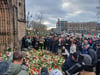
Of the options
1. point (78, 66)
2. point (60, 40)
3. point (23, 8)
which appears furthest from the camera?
point (23, 8)

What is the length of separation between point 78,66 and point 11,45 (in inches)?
303

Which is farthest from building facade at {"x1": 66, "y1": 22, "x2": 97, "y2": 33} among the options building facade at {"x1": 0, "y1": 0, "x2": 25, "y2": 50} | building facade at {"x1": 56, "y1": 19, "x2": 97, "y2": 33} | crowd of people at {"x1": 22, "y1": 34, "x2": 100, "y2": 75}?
building facade at {"x1": 0, "y1": 0, "x2": 25, "y2": 50}

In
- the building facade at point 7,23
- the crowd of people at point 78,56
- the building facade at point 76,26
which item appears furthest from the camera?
the building facade at point 76,26

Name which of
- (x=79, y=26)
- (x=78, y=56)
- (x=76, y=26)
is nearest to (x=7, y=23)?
(x=78, y=56)

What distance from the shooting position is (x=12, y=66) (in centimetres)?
241

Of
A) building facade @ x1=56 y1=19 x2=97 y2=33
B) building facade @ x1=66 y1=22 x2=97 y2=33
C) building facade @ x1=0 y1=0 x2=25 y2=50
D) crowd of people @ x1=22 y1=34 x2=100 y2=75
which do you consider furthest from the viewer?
building facade @ x1=66 y1=22 x2=97 y2=33

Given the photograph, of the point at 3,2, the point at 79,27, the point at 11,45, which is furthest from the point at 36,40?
the point at 79,27

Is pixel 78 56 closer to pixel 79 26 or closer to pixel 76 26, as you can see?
pixel 79 26

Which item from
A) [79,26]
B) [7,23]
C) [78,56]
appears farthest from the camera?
[79,26]

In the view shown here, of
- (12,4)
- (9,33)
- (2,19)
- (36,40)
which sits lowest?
(36,40)

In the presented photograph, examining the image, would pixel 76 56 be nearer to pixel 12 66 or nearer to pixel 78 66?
pixel 78 66

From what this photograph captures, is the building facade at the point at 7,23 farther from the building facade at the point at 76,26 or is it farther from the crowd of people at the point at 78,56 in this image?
the building facade at the point at 76,26

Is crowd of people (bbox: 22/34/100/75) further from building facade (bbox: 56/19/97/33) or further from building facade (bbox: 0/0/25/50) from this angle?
building facade (bbox: 56/19/97/33)

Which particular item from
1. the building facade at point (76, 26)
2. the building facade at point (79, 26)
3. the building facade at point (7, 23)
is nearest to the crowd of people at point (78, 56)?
the building facade at point (7, 23)
